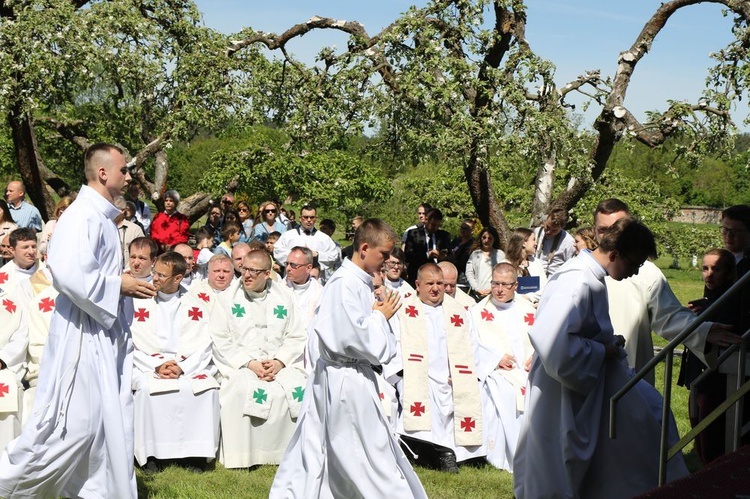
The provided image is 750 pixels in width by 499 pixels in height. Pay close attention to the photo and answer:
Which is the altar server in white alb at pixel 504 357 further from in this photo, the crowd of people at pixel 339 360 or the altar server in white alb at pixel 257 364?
the altar server in white alb at pixel 257 364

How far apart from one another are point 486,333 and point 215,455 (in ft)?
8.75

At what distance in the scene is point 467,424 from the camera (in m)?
8.62

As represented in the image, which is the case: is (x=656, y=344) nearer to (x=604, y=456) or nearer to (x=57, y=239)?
(x=604, y=456)

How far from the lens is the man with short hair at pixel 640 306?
646 centimetres

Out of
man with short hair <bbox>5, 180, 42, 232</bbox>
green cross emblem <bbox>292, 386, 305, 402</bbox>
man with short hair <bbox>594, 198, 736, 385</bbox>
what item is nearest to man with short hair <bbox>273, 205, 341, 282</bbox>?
man with short hair <bbox>5, 180, 42, 232</bbox>

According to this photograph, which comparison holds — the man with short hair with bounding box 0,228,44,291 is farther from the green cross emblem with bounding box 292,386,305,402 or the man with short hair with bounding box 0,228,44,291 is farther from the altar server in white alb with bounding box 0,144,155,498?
the altar server in white alb with bounding box 0,144,155,498

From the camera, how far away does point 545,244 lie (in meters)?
11.2

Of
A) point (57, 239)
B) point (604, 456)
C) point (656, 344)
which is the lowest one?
point (656, 344)

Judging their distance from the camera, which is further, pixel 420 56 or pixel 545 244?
pixel 420 56

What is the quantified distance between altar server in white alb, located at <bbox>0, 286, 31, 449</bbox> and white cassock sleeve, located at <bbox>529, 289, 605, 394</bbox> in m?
4.49

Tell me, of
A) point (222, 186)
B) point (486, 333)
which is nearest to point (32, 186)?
point (222, 186)

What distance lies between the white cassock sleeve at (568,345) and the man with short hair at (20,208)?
307 inches

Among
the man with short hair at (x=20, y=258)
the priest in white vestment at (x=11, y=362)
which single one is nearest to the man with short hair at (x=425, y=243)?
the man with short hair at (x=20, y=258)

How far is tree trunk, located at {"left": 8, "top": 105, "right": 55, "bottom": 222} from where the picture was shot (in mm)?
15812
